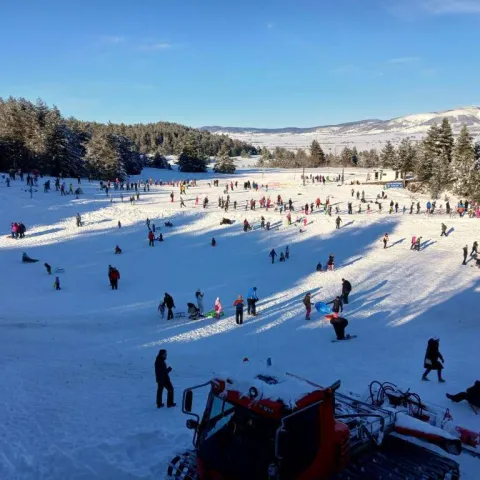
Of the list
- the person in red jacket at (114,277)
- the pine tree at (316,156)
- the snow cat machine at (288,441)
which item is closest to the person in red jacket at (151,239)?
the person in red jacket at (114,277)

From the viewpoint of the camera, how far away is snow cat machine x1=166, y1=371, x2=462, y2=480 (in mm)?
5242

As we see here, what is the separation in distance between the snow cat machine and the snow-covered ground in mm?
1848

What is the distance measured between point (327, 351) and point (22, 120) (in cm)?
6211

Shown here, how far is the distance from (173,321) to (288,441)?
A: 14.1m

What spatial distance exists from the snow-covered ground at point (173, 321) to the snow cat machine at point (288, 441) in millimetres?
1848

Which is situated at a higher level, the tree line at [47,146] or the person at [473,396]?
the tree line at [47,146]

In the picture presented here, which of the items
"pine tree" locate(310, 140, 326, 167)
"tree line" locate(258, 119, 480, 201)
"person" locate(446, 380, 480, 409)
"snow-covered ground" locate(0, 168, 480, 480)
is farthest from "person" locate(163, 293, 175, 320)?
"pine tree" locate(310, 140, 326, 167)

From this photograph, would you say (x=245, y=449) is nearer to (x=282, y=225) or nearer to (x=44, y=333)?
(x=44, y=333)

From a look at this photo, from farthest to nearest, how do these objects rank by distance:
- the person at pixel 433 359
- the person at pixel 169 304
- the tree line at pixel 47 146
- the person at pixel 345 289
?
the tree line at pixel 47 146, the person at pixel 345 289, the person at pixel 169 304, the person at pixel 433 359

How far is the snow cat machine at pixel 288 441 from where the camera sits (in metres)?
5.24

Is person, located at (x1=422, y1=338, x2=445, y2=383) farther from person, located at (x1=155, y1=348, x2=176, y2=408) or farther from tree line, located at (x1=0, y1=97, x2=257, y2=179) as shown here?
tree line, located at (x1=0, y1=97, x2=257, y2=179)

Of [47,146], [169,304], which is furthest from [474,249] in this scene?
[47,146]

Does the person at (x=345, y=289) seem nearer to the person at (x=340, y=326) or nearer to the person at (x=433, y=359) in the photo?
the person at (x=340, y=326)

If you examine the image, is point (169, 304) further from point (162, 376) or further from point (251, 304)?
point (162, 376)
